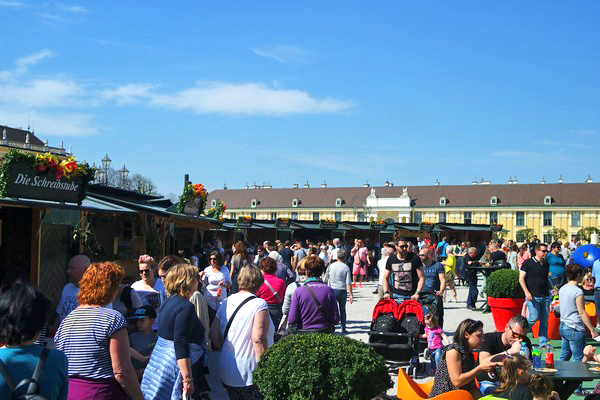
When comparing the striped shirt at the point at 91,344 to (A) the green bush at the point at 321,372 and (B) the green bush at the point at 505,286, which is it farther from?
(B) the green bush at the point at 505,286

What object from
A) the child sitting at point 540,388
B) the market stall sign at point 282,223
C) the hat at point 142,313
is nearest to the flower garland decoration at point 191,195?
the hat at point 142,313

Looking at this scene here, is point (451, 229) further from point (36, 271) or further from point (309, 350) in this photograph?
point (309, 350)

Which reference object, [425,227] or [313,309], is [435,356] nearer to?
[313,309]

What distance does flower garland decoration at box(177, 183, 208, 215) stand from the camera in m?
15.8

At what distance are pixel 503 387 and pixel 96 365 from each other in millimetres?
3220

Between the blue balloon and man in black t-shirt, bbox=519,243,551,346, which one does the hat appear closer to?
man in black t-shirt, bbox=519,243,551,346

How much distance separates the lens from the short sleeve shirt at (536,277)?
11366 mm

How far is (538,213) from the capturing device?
10488 cm

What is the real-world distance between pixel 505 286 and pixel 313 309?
695 cm

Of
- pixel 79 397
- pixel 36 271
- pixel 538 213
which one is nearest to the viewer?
pixel 79 397

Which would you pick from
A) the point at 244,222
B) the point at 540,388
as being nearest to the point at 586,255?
the point at 540,388

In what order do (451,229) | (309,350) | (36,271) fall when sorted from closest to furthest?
1. (309,350)
2. (36,271)
3. (451,229)

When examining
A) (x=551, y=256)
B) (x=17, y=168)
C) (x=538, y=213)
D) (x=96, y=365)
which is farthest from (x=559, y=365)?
(x=538, y=213)

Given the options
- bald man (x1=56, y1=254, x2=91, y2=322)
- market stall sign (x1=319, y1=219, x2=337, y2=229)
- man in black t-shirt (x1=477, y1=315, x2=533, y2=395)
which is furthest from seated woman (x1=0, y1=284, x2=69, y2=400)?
market stall sign (x1=319, y1=219, x2=337, y2=229)
